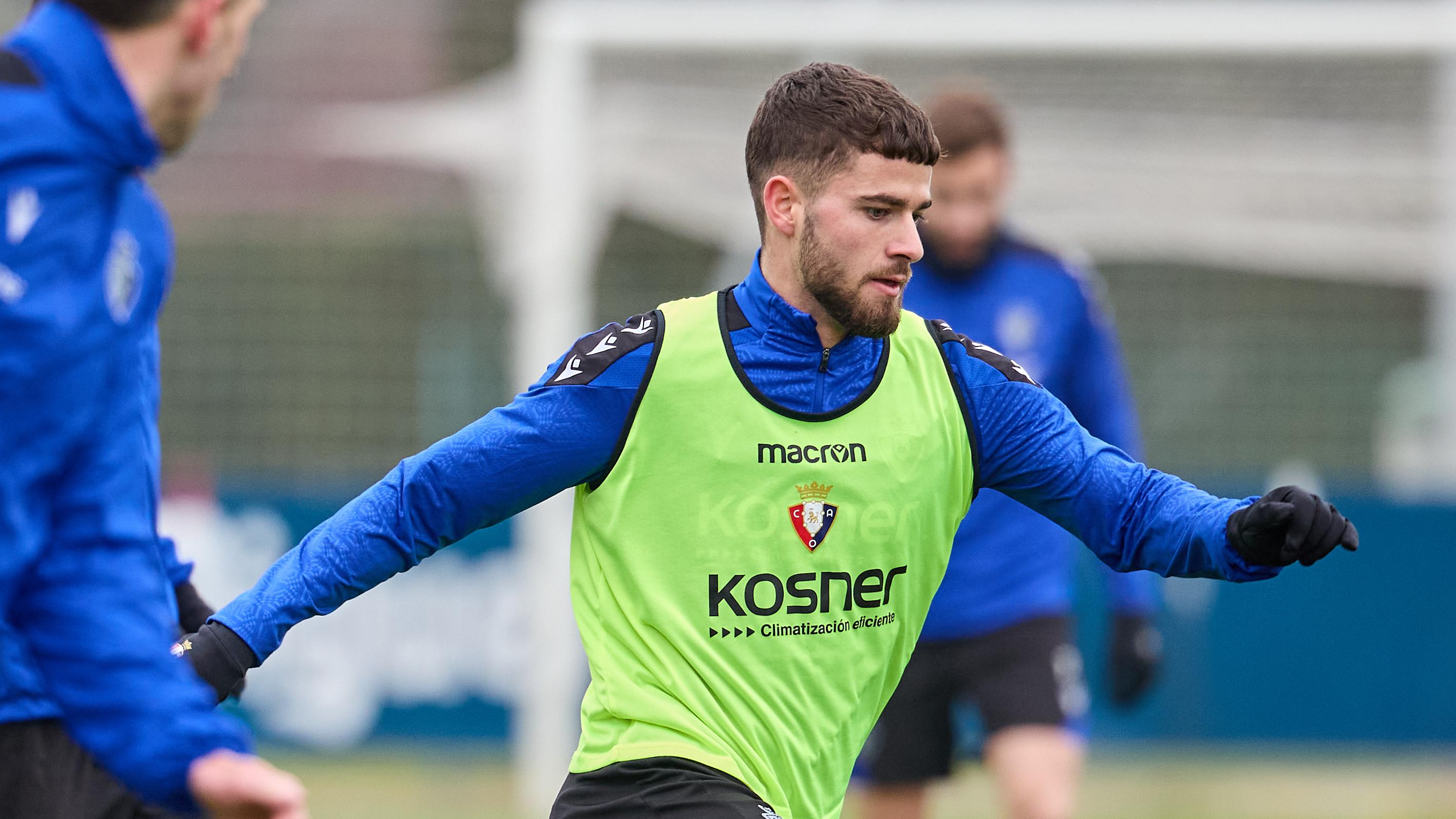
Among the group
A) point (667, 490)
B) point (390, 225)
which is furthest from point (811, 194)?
point (390, 225)

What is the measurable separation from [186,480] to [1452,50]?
7.03 metres

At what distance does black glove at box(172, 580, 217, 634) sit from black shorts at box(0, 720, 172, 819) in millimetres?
633

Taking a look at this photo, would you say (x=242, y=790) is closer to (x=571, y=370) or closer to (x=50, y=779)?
(x=50, y=779)

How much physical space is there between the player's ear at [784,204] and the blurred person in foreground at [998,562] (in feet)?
5.84

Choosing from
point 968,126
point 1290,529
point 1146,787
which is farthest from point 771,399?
point 1146,787

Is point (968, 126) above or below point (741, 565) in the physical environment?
above

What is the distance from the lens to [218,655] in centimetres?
299

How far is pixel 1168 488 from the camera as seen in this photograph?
3.22 metres

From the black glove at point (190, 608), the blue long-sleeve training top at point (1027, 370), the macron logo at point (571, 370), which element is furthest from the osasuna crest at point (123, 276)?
the blue long-sleeve training top at point (1027, 370)

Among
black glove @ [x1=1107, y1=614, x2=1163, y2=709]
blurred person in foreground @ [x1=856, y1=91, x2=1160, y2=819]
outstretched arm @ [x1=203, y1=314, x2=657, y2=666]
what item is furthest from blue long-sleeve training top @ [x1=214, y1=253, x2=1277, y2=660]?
black glove @ [x1=1107, y1=614, x2=1163, y2=709]

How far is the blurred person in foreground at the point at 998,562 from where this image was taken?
515 centimetres

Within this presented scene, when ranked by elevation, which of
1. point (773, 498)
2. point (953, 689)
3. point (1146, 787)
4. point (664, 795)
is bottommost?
point (1146, 787)

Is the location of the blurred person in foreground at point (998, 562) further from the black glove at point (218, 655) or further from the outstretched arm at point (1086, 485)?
the black glove at point (218, 655)

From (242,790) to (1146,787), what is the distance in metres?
7.31
